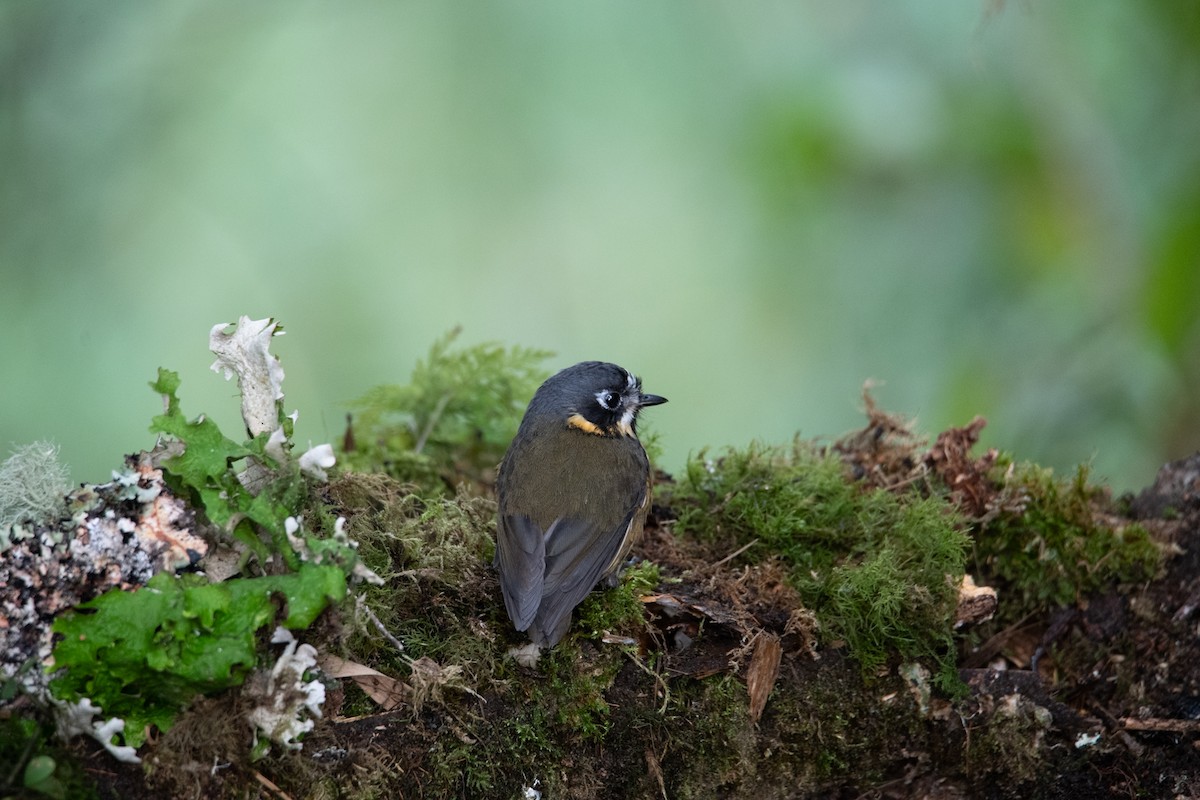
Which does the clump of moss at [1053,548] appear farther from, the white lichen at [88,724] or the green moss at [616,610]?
the white lichen at [88,724]

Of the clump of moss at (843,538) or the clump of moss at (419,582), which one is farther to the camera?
the clump of moss at (843,538)

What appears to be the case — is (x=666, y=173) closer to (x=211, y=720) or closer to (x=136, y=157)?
(x=136, y=157)

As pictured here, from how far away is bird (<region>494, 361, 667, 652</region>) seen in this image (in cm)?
310

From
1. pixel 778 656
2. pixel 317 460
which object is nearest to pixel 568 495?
pixel 778 656

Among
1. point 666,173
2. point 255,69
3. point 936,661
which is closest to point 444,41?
point 255,69

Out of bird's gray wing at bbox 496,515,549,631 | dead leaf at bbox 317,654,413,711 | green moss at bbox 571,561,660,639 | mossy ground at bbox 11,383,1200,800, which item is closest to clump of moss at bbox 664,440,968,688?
mossy ground at bbox 11,383,1200,800

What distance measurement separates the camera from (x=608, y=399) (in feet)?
13.9

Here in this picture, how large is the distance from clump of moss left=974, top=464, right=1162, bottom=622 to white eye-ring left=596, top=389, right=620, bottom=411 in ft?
5.01

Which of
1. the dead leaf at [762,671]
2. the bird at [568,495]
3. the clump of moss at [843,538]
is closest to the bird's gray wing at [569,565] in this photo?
the bird at [568,495]

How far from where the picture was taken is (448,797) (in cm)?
277

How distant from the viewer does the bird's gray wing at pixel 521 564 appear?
3008 mm

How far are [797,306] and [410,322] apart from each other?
9.38 feet

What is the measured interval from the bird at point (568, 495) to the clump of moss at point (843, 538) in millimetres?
305

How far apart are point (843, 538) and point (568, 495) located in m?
1.03
